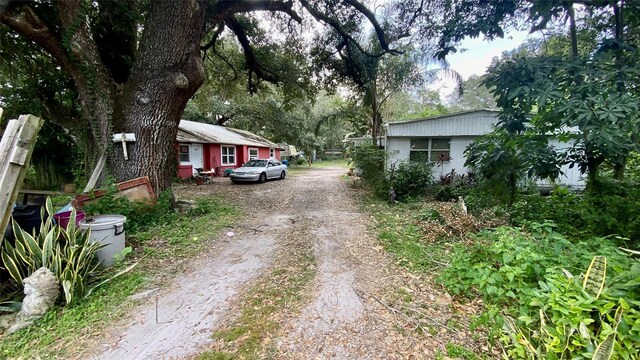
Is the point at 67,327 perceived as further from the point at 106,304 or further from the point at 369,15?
the point at 369,15

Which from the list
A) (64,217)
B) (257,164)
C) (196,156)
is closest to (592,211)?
(64,217)

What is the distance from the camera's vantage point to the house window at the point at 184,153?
1496 cm

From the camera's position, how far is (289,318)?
8.58 ft

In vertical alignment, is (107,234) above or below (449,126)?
below

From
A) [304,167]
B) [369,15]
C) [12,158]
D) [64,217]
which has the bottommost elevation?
[304,167]

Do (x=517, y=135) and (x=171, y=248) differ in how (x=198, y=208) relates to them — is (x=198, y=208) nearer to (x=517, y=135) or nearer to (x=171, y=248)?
(x=171, y=248)

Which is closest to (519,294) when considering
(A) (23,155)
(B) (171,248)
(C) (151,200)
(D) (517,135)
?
(D) (517,135)

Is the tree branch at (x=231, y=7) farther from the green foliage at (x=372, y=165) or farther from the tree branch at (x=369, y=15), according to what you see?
the green foliage at (x=372, y=165)

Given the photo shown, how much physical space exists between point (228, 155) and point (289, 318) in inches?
674

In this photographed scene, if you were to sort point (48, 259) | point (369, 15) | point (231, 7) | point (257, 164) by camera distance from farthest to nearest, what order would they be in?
point (257, 164), point (369, 15), point (231, 7), point (48, 259)

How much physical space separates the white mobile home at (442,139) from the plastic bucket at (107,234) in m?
8.74

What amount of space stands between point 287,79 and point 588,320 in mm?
11575

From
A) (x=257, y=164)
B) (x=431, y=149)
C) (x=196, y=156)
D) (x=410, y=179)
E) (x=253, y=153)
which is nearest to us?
(x=410, y=179)

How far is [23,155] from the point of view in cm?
270
